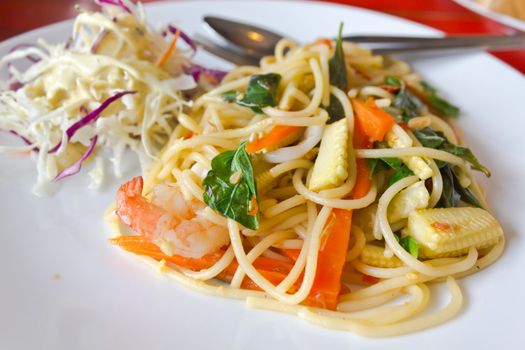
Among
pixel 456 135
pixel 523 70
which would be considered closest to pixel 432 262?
pixel 456 135

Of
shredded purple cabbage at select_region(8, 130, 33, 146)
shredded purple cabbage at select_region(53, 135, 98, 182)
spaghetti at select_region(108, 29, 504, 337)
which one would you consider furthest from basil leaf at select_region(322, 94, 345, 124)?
shredded purple cabbage at select_region(8, 130, 33, 146)

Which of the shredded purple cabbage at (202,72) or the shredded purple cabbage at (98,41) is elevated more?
the shredded purple cabbage at (98,41)

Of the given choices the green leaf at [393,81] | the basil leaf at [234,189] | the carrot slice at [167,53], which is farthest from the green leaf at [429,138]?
the carrot slice at [167,53]

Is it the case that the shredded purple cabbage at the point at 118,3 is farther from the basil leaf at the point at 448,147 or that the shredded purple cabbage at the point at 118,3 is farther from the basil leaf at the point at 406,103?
the basil leaf at the point at 448,147

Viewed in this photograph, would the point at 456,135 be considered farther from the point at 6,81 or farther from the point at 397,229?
the point at 6,81

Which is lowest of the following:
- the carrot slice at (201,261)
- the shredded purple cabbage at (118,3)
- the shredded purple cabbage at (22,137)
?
the shredded purple cabbage at (22,137)

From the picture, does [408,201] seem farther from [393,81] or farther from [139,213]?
[139,213]
